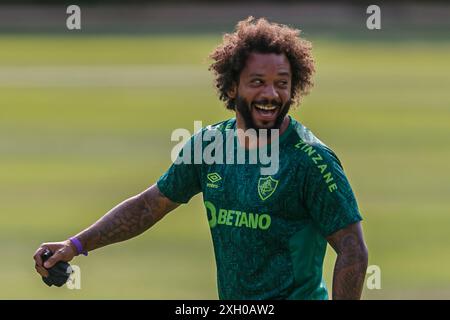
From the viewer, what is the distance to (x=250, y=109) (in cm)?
782

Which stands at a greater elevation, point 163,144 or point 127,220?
point 163,144

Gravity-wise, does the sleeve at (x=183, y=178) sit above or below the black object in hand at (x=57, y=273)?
above

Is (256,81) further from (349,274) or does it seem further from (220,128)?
(349,274)

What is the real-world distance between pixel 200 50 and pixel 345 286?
32.3 metres

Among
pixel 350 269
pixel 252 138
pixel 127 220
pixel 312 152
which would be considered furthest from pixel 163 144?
pixel 350 269

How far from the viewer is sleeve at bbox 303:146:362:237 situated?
7.38 meters

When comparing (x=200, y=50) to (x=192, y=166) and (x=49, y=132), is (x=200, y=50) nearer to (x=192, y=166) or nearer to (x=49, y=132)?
(x=49, y=132)

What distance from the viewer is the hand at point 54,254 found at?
7.97 m

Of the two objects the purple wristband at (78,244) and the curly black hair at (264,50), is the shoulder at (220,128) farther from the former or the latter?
the purple wristband at (78,244)

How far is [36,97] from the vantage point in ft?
106

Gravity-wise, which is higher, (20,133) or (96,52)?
(96,52)

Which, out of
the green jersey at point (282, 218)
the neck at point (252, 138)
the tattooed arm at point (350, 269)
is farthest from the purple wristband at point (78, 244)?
the tattooed arm at point (350, 269)

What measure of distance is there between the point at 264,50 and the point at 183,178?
1081 mm
